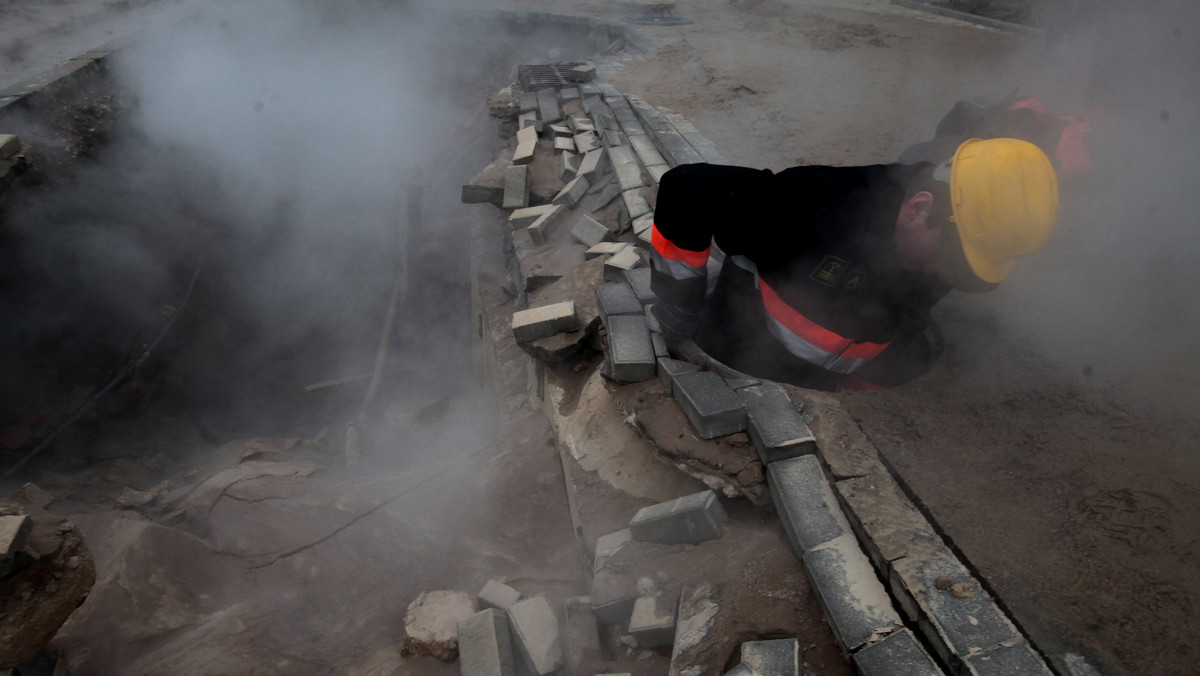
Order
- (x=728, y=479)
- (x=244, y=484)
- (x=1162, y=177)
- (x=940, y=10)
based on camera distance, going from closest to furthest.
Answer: (x=728, y=479)
(x=244, y=484)
(x=1162, y=177)
(x=940, y=10)

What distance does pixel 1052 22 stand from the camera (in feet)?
23.3

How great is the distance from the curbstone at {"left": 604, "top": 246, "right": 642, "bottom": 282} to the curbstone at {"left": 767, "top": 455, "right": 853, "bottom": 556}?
70.0 inches

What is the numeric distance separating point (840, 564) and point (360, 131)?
10075 millimetres

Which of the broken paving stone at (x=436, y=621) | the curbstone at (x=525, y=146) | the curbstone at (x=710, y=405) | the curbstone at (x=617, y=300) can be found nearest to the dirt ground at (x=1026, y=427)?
the broken paving stone at (x=436, y=621)

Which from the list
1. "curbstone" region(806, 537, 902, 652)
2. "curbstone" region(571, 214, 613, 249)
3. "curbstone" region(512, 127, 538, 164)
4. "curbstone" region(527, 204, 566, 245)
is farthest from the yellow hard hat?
"curbstone" region(512, 127, 538, 164)

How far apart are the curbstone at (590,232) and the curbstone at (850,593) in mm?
3111

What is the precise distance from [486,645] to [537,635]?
0.22 m

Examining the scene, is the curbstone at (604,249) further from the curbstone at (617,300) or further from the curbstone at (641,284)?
the curbstone at (617,300)

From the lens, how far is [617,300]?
11.5 feet

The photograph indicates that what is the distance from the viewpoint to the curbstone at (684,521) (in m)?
2.58

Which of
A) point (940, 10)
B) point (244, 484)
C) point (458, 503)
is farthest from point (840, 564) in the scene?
point (940, 10)

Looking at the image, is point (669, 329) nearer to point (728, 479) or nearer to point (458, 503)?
point (728, 479)

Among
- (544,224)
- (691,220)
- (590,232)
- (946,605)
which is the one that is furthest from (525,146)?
(946,605)

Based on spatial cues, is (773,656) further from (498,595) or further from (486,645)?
(498,595)
